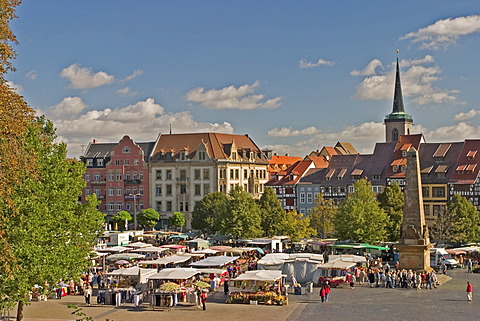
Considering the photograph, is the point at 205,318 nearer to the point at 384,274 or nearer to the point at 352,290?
the point at 352,290

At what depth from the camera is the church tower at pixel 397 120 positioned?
143 m

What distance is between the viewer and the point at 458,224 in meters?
67.6

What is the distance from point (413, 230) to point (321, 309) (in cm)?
1233

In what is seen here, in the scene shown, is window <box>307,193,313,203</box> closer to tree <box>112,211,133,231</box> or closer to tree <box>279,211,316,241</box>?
tree <box>112,211,133,231</box>

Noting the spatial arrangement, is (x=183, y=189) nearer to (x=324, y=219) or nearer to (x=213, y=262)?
(x=324, y=219)

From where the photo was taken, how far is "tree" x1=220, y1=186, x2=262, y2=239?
7081cm

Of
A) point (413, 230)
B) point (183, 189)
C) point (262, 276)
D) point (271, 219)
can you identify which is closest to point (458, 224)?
point (271, 219)

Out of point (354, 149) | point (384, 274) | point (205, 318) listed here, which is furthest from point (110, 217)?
point (205, 318)

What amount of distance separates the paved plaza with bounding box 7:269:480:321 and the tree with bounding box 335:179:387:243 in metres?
22.7

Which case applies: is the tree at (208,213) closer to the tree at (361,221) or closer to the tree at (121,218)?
the tree at (121,218)

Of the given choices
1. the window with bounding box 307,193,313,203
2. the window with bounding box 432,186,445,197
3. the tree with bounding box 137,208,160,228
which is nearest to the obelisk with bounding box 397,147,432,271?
the window with bounding box 432,186,445,197

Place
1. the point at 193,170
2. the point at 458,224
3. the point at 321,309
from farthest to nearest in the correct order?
the point at 193,170, the point at 458,224, the point at 321,309

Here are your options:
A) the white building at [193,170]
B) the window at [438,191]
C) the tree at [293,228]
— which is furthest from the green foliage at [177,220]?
the window at [438,191]

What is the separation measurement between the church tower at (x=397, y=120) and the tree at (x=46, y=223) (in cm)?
11521
